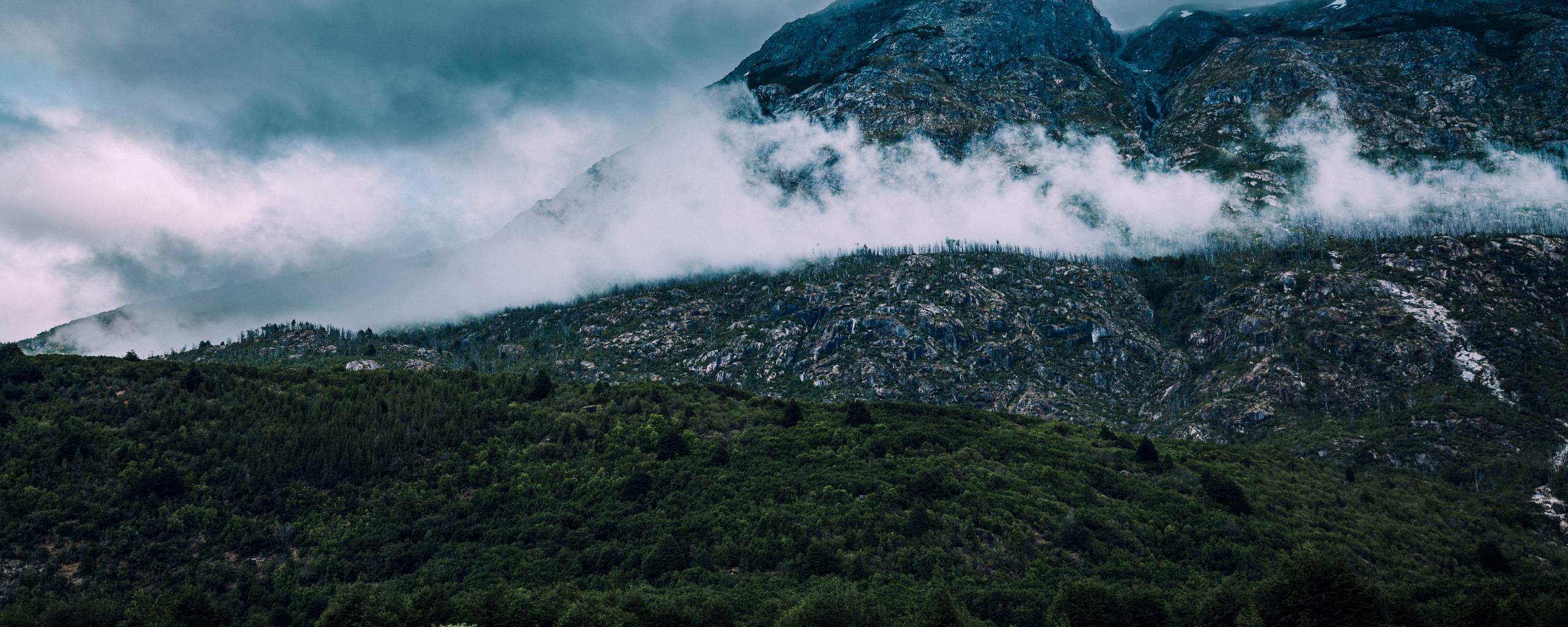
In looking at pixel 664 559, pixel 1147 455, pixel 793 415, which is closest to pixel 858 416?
pixel 793 415

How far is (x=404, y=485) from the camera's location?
392 ft

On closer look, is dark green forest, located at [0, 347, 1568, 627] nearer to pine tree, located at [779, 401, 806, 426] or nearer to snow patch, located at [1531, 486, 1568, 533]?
pine tree, located at [779, 401, 806, 426]

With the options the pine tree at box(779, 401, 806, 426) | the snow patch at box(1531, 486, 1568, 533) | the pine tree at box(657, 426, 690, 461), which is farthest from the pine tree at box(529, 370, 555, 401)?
the snow patch at box(1531, 486, 1568, 533)

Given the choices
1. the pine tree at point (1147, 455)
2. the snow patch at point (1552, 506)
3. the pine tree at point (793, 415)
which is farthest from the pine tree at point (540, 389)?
the snow patch at point (1552, 506)

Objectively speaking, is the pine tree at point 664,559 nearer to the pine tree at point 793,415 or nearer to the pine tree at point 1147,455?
the pine tree at point 793,415

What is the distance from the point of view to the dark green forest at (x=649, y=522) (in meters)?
85.1

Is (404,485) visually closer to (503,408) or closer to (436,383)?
(503,408)

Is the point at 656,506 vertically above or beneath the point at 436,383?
beneath

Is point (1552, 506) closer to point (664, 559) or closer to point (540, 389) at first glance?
point (664, 559)

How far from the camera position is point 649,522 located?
113562mm

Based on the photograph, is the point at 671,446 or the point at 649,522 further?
the point at 671,446

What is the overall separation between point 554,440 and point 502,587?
50298 millimetres

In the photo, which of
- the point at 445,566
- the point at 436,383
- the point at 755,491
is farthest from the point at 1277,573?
the point at 436,383

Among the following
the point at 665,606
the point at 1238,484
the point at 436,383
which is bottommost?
the point at 1238,484
